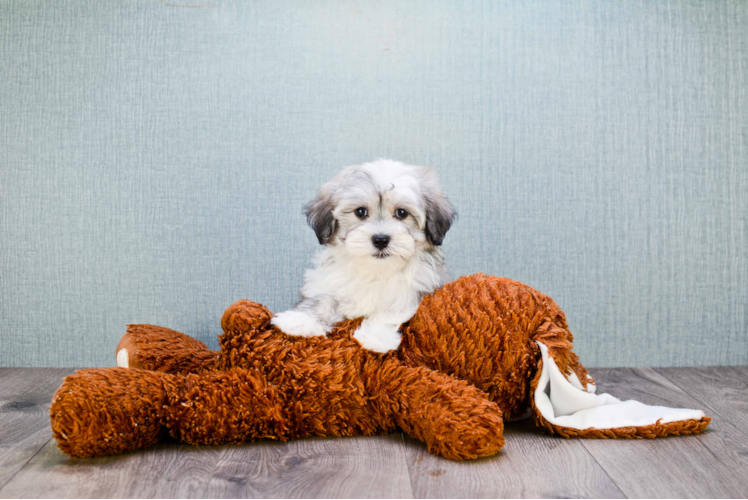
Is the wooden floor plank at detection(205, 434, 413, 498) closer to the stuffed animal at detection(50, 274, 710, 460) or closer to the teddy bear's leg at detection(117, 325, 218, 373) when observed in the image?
the stuffed animal at detection(50, 274, 710, 460)

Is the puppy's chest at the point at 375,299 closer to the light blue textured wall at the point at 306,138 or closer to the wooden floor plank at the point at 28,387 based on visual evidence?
the light blue textured wall at the point at 306,138

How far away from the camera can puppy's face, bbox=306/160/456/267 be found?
169 centimetres

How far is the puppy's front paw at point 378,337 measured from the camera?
5.54 ft

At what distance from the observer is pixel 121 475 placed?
140cm

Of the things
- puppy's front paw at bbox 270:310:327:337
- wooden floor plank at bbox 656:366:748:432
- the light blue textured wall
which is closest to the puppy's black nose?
puppy's front paw at bbox 270:310:327:337

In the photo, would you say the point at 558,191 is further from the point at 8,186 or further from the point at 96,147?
the point at 8,186

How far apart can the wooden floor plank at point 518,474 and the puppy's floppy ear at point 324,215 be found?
2.09 ft

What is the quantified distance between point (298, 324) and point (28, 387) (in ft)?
3.88

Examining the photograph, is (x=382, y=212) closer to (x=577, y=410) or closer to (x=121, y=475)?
(x=577, y=410)

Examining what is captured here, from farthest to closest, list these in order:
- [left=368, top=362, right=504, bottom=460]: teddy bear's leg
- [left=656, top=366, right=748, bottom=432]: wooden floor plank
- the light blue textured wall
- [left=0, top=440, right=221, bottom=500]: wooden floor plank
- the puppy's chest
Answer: the light blue textured wall
[left=656, top=366, right=748, bottom=432]: wooden floor plank
the puppy's chest
[left=368, top=362, right=504, bottom=460]: teddy bear's leg
[left=0, top=440, right=221, bottom=500]: wooden floor plank

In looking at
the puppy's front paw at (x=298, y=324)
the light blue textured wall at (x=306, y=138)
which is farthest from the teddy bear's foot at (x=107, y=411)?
the light blue textured wall at (x=306, y=138)

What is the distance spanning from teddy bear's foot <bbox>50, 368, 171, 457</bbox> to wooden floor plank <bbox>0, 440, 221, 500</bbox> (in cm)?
4

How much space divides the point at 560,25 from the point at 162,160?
5.51 ft

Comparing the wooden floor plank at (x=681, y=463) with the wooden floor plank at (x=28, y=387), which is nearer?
the wooden floor plank at (x=681, y=463)
